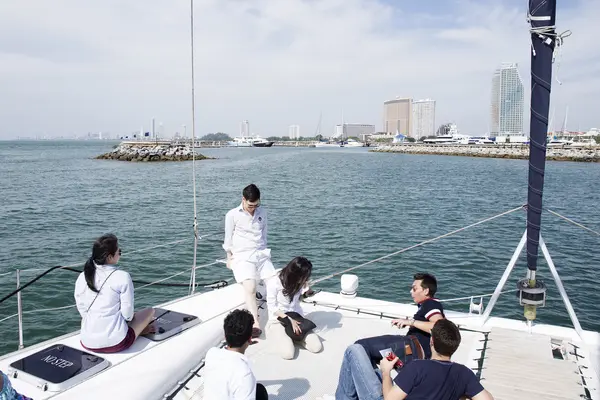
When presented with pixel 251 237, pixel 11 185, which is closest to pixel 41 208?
pixel 11 185

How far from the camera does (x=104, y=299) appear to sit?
4.12 m

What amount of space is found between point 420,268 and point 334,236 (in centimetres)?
500

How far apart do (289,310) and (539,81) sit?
366 centimetres

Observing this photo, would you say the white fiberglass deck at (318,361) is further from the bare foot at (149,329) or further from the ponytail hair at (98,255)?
the ponytail hair at (98,255)

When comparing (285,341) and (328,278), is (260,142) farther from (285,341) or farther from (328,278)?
(285,341)

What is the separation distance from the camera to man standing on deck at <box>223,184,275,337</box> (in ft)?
17.6

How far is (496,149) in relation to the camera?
309ft

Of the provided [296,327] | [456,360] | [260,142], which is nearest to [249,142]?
[260,142]

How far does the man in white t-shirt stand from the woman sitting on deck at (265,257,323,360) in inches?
69.8

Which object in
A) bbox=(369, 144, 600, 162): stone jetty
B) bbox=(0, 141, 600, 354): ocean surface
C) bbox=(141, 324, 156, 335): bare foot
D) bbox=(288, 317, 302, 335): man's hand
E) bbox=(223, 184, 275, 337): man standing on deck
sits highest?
bbox=(369, 144, 600, 162): stone jetty

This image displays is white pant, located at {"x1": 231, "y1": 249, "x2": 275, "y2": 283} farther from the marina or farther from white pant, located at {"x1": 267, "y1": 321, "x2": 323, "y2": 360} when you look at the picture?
white pant, located at {"x1": 267, "y1": 321, "x2": 323, "y2": 360}

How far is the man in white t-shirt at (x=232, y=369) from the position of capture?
2879 mm

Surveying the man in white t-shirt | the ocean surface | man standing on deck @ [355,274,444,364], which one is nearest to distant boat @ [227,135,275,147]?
the ocean surface

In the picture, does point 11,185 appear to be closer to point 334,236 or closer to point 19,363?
point 334,236
